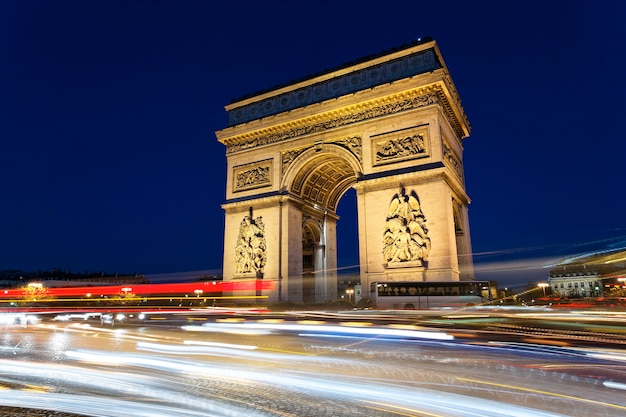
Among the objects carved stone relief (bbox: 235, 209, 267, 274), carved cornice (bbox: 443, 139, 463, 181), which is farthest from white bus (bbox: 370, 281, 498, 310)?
carved stone relief (bbox: 235, 209, 267, 274)

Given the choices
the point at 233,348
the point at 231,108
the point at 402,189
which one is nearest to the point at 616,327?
the point at 233,348

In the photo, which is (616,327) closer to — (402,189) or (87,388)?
(87,388)

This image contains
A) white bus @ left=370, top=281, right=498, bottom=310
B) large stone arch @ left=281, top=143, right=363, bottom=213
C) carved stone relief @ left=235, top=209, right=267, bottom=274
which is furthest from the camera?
carved stone relief @ left=235, top=209, right=267, bottom=274

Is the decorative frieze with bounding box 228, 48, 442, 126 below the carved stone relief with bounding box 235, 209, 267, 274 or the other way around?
the other way around

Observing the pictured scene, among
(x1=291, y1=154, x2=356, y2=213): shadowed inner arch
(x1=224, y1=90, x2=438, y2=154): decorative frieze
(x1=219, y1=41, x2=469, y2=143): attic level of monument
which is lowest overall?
(x1=291, y1=154, x2=356, y2=213): shadowed inner arch

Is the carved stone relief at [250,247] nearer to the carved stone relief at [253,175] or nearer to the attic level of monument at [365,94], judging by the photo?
the carved stone relief at [253,175]

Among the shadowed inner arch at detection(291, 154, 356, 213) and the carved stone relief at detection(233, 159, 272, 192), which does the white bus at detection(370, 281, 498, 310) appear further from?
the carved stone relief at detection(233, 159, 272, 192)
